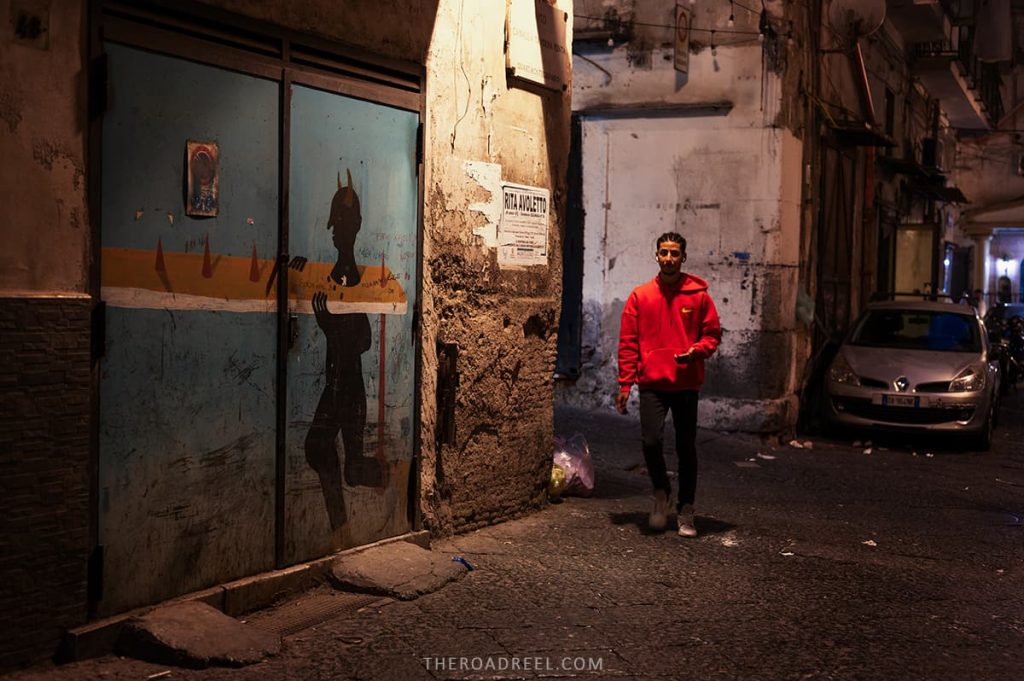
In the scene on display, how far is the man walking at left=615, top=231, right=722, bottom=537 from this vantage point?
6926 millimetres

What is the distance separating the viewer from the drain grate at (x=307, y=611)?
16.6 feet

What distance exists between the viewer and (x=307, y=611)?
17.3 feet

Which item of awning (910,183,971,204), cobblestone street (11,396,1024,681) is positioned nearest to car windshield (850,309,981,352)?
cobblestone street (11,396,1024,681)

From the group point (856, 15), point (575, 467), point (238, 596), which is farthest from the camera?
point (856, 15)

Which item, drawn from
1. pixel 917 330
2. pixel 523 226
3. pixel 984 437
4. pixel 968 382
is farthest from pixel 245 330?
pixel 917 330

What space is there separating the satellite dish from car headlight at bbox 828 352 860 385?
3967 mm

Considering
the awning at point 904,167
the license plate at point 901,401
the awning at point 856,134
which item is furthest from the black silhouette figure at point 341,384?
the awning at point 904,167

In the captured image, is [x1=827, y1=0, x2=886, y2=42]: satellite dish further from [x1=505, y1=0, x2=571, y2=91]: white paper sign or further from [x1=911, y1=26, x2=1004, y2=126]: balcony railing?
[x1=911, y1=26, x2=1004, y2=126]: balcony railing

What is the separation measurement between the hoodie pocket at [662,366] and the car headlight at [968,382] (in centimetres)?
597

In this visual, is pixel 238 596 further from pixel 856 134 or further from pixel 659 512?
pixel 856 134

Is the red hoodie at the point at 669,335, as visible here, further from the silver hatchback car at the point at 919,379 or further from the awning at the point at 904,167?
the awning at the point at 904,167

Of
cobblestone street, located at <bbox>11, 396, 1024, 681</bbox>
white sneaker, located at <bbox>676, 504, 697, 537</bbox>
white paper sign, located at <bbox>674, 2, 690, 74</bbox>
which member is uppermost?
white paper sign, located at <bbox>674, 2, 690, 74</bbox>

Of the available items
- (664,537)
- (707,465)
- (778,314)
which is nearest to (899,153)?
(778,314)

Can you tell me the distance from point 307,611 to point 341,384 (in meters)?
1.20
